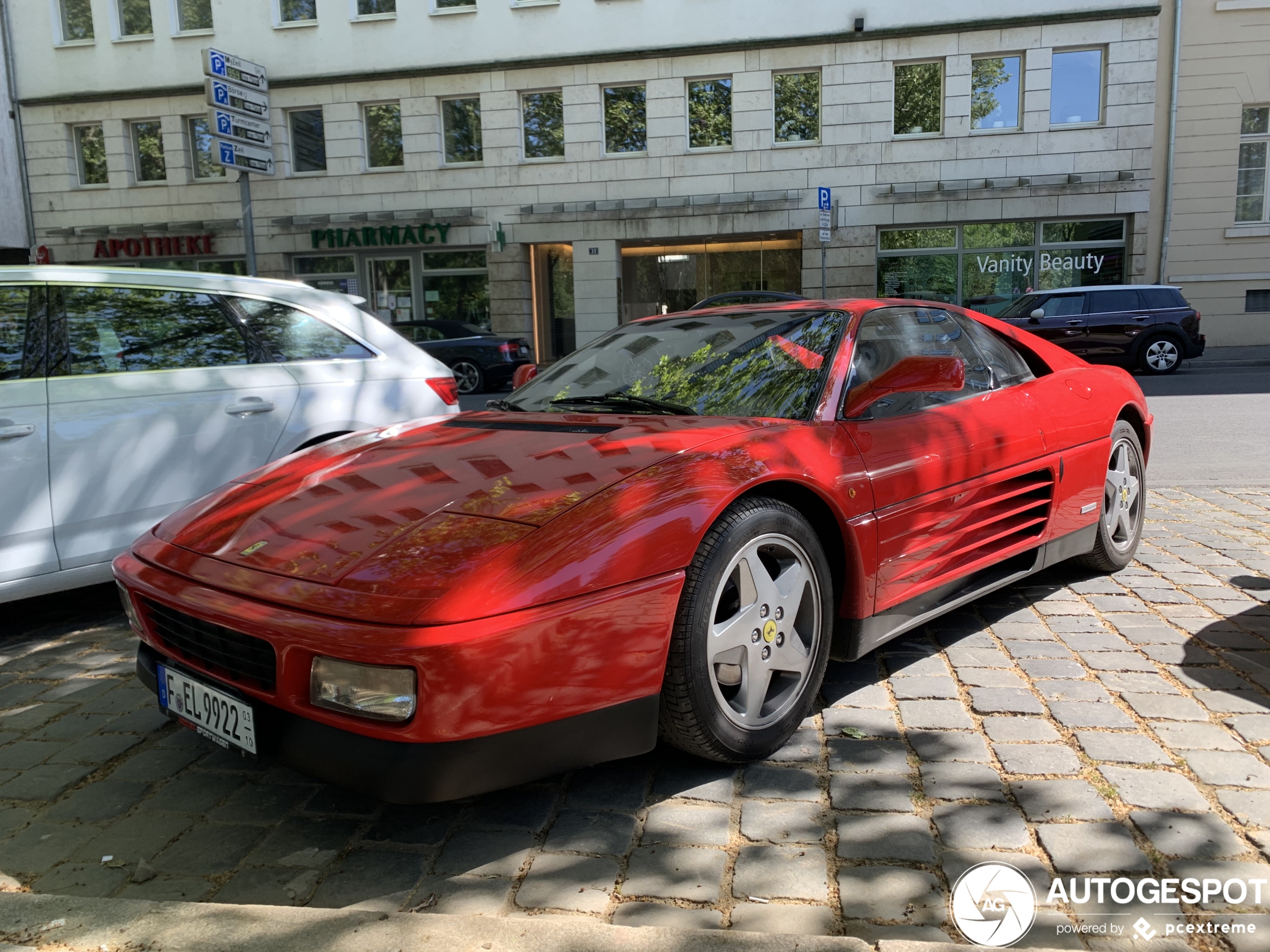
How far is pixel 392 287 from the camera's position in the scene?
22.6 m

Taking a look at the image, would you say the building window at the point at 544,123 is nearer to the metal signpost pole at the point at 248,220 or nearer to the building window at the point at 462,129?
the building window at the point at 462,129

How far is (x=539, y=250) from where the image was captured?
21.8 m

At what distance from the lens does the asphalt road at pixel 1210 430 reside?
6973mm

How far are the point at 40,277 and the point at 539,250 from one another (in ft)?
60.3

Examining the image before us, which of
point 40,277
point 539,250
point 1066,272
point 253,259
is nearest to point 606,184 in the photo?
point 539,250

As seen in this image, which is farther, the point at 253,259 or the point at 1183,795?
the point at 253,259

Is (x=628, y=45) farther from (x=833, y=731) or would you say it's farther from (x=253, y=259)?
(x=833, y=731)

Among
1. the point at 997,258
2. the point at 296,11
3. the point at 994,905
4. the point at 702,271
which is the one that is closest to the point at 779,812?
the point at 994,905

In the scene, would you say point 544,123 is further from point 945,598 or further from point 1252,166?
point 945,598

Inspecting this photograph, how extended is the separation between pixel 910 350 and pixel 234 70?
8.82 m

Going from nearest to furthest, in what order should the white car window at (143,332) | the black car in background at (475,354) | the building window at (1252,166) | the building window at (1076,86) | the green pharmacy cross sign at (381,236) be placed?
the white car window at (143,332), the black car in background at (475,354), the building window at (1076,86), the building window at (1252,166), the green pharmacy cross sign at (381,236)

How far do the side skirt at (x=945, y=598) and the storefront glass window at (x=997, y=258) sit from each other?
1624cm

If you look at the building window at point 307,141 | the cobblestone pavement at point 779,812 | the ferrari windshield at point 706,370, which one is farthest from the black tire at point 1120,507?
the building window at point 307,141

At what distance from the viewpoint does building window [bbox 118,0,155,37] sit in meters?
22.4
